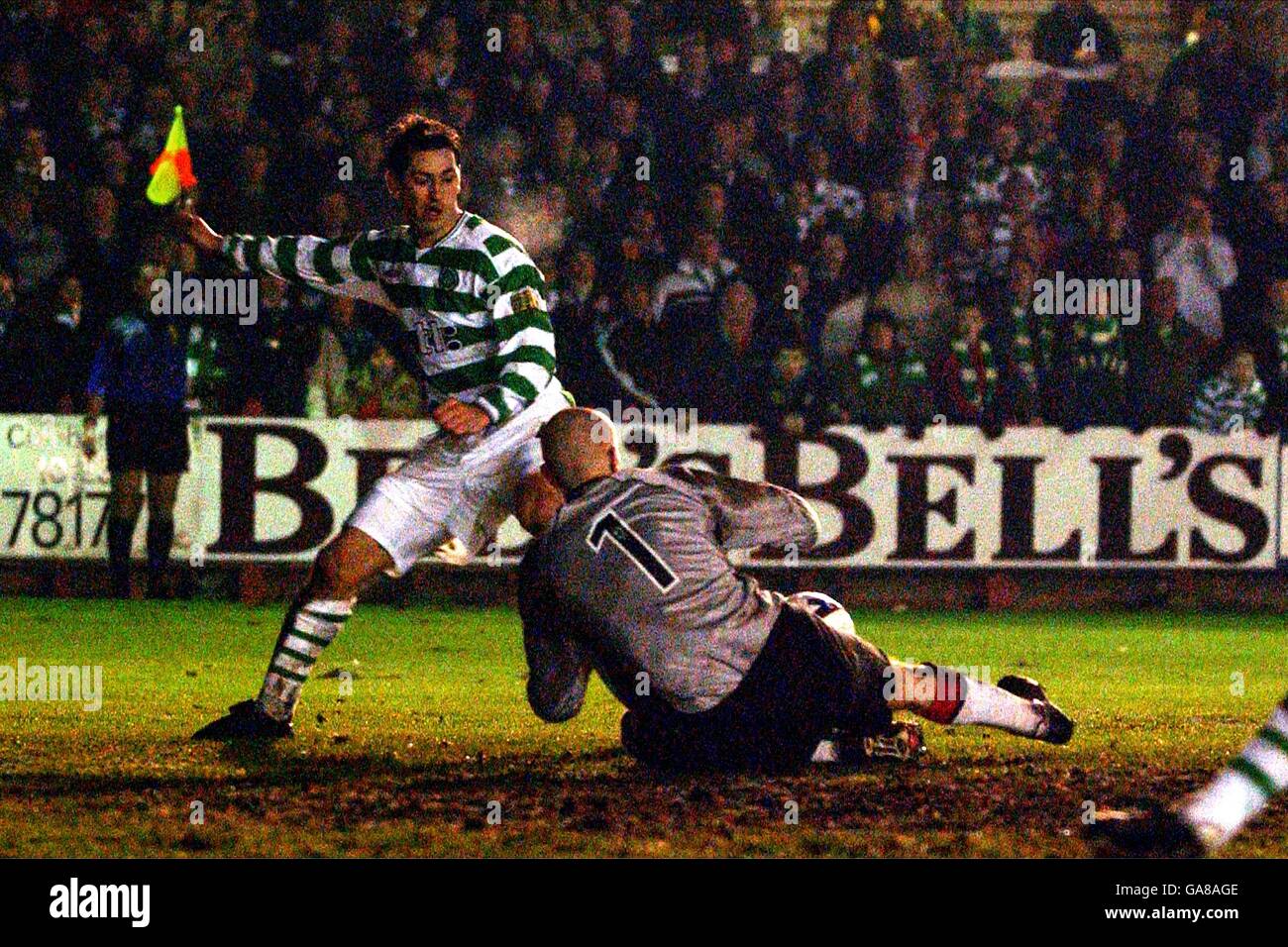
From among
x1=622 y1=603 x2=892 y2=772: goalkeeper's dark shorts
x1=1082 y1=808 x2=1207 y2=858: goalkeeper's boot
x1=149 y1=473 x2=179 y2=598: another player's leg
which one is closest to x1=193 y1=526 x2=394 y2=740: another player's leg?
x1=622 y1=603 x2=892 y2=772: goalkeeper's dark shorts

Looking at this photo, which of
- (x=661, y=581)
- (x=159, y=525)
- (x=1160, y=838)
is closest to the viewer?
→ (x=1160, y=838)

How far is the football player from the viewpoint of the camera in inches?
235

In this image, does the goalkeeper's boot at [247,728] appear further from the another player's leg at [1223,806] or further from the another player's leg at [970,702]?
the another player's leg at [1223,806]

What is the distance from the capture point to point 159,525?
39.7 feet

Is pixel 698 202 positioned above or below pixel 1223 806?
above

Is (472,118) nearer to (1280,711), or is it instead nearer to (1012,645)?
(1012,645)

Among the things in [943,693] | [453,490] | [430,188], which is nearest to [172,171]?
[430,188]

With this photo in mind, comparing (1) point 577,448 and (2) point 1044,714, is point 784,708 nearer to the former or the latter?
(1) point 577,448

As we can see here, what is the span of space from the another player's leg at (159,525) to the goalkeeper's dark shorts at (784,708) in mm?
6390

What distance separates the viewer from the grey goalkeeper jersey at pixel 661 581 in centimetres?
596

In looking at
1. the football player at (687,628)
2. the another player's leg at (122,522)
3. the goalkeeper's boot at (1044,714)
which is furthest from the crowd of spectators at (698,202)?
the football player at (687,628)

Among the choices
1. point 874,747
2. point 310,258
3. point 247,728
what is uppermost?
point 310,258

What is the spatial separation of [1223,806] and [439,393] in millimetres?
3581

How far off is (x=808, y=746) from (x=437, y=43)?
8.75m
